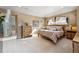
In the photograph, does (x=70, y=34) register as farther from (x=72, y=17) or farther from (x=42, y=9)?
(x=42, y=9)

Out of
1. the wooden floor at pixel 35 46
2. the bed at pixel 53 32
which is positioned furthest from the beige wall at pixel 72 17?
the wooden floor at pixel 35 46

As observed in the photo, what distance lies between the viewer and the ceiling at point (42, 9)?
1632mm

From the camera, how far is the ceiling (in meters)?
1.63

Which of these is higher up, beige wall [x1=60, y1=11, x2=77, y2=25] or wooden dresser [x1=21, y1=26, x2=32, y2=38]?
beige wall [x1=60, y1=11, x2=77, y2=25]

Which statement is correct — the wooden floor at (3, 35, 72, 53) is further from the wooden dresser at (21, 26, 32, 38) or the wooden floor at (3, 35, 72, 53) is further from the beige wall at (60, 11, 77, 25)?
the beige wall at (60, 11, 77, 25)

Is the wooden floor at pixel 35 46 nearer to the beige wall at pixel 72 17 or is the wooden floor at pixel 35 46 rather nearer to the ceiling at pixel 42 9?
the beige wall at pixel 72 17

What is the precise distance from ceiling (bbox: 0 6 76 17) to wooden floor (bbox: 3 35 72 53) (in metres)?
0.50

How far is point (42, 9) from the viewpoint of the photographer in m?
1.66

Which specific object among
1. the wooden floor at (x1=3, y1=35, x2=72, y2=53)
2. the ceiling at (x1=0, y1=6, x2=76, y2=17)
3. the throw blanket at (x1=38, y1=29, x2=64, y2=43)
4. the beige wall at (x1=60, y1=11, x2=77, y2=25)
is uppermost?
the ceiling at (x1=0, y1=6, x2=76, y2=17)

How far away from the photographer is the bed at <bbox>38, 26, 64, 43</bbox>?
1.70 metres

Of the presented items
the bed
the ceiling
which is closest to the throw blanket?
the bed
